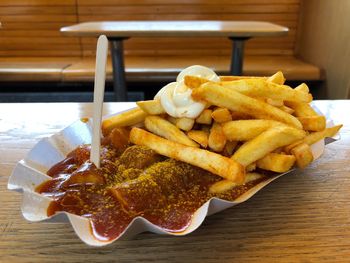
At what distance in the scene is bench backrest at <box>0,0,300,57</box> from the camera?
4.02 m

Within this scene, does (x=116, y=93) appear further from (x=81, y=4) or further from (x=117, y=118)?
(x=117, y=118)

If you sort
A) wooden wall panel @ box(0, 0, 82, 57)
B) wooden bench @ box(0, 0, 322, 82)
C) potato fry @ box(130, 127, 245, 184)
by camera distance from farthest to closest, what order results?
1. wooden wall panel @ box(0, 0, 82, 57)
2. wooden bench @ box(0, 0, 322, 82)
3. potato fry @ box(130, 127, 245, 184)

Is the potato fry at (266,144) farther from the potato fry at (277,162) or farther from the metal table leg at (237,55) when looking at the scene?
the metal table leg at (237,55)

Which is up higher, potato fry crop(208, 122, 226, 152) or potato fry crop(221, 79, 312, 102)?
potato fry crop(221, 79, 312, 102)

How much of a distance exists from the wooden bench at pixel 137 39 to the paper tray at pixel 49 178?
9.13 ft

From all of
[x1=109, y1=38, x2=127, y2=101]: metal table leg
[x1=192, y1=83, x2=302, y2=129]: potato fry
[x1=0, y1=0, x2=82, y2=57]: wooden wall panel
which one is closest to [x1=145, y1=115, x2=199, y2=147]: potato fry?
[x1=192, y1=83, x2=302, y2=129]: potato fry

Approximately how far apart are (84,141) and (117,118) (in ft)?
0.41

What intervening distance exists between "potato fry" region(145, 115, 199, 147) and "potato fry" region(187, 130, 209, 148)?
0.04 feet

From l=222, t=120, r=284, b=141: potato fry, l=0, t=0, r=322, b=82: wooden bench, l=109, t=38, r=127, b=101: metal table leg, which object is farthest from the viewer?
l=0, t=0, r=322, b=82: wooden bench

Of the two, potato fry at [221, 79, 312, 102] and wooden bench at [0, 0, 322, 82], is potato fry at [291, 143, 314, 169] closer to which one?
potato fry at [221, 79, 312, 102]

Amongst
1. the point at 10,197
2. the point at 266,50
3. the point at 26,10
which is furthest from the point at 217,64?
the point at 10,197

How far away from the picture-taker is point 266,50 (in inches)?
162

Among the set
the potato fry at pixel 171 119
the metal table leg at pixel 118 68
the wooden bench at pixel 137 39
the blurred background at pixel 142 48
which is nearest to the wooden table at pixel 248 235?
the potato fry at pixel 171 119

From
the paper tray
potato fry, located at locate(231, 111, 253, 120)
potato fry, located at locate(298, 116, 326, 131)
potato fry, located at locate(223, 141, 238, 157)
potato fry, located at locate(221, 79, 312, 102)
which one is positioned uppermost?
potato fry, located at locate(221, 79, 312, 102)
